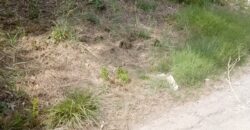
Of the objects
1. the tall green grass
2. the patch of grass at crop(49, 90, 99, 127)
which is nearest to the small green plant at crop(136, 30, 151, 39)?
the tall green grass

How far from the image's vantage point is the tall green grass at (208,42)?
5.23m

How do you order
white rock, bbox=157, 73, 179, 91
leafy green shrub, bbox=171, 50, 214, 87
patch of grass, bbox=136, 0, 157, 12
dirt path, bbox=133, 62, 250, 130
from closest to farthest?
dirt path, bbox=133, 62, 250, 130 → white rock, bbox=157, 73, 179, 91 → leafy green shrub, bbox=171, 50, 214, 87 → patch of grass, bbox=136, 0, 157, 12

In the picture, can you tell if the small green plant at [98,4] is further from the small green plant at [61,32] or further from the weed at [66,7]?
the small green plant at [61,32]

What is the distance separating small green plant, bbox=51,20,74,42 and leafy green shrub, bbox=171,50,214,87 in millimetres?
1287

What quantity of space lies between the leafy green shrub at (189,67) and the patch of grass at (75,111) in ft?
4.17

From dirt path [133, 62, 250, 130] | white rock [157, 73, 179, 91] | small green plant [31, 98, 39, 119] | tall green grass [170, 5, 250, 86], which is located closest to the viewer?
small green plant [31, 98, 39, 119]

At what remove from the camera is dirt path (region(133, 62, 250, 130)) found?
4227 mm

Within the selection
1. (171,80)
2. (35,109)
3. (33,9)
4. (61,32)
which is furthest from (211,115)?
(33,9)

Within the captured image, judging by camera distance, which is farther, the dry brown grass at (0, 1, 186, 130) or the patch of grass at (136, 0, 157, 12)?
the patch of grass at (136, 0, 157, 12)

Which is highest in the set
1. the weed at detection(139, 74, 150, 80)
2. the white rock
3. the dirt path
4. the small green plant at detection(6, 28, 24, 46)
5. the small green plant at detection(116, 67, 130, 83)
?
the small green plant at detection(6, 28, 24, 46)

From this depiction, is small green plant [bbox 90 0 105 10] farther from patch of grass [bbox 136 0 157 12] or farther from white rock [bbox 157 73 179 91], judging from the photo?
white rock [bbox 157 73 179 91]

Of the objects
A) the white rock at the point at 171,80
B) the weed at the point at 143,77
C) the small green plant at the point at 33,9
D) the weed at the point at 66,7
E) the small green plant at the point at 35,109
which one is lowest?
the white rock at the point at 171,80

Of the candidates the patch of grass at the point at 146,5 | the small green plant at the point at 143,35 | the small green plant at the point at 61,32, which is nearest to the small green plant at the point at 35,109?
the small green plant at the point at 61,32

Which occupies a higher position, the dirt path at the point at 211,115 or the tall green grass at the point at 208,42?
the tall green grass at the point at 208,42
